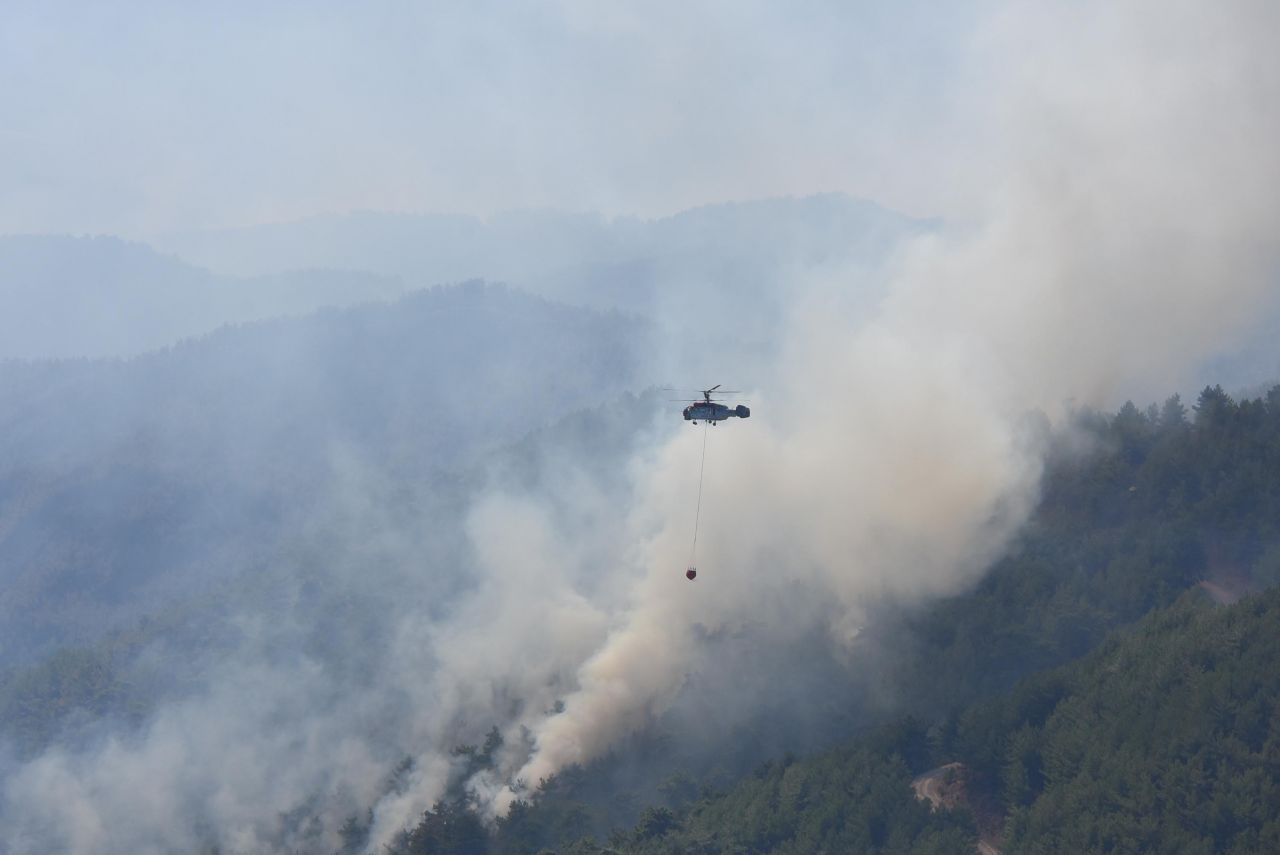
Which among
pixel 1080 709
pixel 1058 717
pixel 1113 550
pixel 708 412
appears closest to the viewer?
pixel 1080 709

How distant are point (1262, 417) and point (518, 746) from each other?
60.5 m

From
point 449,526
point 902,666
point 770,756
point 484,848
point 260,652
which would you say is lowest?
point 484,848

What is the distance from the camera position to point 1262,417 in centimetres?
10412

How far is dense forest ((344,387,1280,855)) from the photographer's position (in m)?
72.5

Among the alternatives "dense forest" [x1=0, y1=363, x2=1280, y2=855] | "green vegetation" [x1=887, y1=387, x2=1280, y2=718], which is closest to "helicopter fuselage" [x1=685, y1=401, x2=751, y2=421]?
"dense forest" [x1=0, y1=363, x2=1280, y2=855]

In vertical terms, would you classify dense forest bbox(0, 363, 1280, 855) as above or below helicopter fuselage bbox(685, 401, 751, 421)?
below

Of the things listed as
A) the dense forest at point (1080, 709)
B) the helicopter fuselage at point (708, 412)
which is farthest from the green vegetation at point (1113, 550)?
the helicopter fuselage at point (708, 412)

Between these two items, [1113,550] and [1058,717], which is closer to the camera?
[1058,717]

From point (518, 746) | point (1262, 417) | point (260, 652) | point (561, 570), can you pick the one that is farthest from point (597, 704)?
point (1262, 417)

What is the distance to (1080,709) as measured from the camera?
79750 mm

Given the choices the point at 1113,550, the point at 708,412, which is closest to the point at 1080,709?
the point at 1113,550

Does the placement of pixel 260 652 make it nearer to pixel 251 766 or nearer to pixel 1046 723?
pixel 251 766

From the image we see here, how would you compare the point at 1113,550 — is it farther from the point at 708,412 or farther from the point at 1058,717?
the point at 708,412

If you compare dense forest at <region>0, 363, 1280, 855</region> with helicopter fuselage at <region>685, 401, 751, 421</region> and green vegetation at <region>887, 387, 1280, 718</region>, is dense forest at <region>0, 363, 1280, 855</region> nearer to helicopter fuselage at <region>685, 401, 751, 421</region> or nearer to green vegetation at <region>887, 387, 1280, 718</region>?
green vegetation at <region>887, 387, 1280, 718</region>
